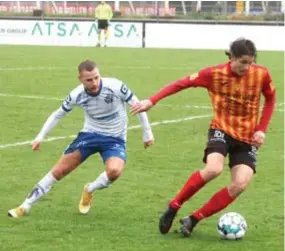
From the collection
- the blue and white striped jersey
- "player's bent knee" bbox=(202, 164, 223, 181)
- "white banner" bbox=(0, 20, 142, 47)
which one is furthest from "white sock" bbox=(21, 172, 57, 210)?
"white banner" bbox=(0, 20, 142, 47)

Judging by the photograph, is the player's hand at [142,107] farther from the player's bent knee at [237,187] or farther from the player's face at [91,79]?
the player's bent knee at [237,187]

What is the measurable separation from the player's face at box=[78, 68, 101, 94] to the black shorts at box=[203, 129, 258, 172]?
1.30 metres

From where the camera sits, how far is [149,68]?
27688 mm

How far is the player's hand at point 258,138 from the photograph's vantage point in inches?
307

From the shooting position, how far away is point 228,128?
7.93m

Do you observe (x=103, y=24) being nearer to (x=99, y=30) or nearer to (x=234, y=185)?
(x=99, y=30)

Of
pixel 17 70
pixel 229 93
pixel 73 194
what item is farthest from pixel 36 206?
pixel 17 70

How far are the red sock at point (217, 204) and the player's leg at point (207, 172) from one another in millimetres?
166

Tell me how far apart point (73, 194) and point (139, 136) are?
4524 mm

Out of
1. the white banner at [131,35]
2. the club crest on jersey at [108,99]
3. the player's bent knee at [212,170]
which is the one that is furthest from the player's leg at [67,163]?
the white banner at [131,35]

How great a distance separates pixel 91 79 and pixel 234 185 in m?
1.77

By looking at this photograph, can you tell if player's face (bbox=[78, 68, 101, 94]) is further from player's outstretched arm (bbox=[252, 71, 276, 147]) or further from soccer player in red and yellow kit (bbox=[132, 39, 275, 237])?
player's outstretched arm (bbox=[252, 71, 276, 147])

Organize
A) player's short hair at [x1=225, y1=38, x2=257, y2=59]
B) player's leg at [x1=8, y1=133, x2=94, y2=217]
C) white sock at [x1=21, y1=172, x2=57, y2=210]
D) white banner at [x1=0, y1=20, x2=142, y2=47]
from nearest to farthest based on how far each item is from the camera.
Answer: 1. player's short hair at [x1=225, y1=38, x2=257, y2=59]
2. white sock at [x1=21, y1=172, x2=57, y2=210]
3. player's leg at [x1=8, y1=133, x2=94, y2=217]
4. white banner at [x1=0, y1=20, x2=142, y2=47]

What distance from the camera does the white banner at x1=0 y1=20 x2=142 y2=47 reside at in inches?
1647
